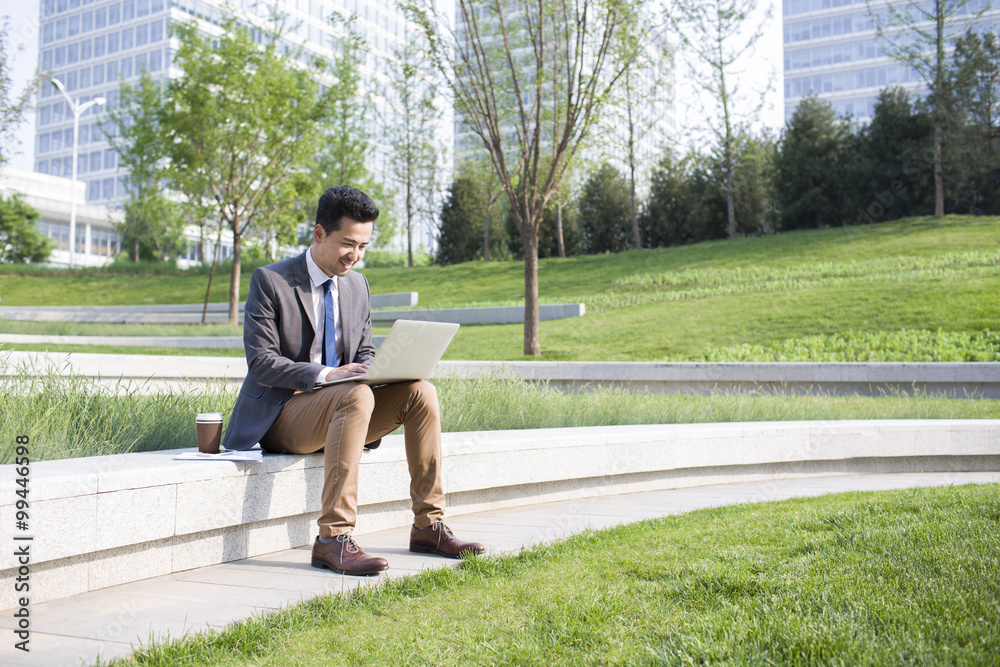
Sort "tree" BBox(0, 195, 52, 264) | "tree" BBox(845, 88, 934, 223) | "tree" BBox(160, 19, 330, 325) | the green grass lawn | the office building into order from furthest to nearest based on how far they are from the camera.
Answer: the office building → "tree" BBox(0, 195, 52, 264) → "tree" BBox(845, 88, 934, 223) → "tree" BBox(160, 19, 330, 325) → the green grass lawn

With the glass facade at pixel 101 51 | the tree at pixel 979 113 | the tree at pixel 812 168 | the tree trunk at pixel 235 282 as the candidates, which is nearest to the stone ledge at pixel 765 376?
the tree trunk at pixel 235 282

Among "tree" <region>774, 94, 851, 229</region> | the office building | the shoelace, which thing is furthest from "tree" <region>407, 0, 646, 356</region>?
the office building

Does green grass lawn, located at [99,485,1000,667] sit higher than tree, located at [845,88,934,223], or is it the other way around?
tree, located at [845,88,934,223]

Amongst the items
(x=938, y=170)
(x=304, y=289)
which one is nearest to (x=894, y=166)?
(x=938, y=170)

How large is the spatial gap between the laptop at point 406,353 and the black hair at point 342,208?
2.18 feet

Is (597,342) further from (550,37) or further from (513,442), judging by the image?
(513,442)

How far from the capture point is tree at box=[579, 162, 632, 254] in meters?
35.0

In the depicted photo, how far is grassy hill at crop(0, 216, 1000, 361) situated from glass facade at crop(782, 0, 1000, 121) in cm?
5653

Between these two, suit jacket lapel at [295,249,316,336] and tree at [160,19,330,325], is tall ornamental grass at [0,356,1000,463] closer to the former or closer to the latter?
suit jacket lapel at [295,249,316,336]

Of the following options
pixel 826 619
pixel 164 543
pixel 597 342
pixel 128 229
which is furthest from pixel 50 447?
pixel 128 229

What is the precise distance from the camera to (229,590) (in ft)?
10.5

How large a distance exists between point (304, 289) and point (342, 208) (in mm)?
481

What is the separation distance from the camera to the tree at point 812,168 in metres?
31.1

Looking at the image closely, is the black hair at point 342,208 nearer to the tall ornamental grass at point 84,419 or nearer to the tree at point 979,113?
the tall ornamental grass at point 84,419
